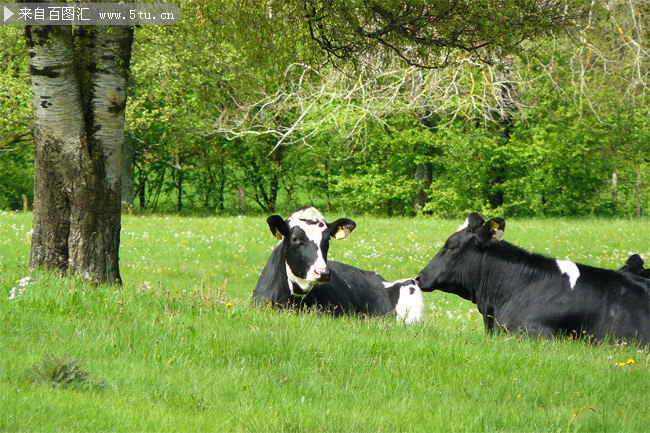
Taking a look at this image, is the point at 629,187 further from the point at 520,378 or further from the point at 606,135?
the point at 520,378

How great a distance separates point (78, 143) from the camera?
784cm

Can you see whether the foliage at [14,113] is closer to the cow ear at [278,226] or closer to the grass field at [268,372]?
the cow ear at [278,226]

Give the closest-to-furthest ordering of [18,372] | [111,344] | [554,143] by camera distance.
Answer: [18,372], [111,344], [554,143]

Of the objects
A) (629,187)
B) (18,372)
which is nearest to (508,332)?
(18,372)

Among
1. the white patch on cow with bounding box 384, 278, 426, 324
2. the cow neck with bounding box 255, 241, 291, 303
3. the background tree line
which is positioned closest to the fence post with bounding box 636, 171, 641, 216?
the background tree line

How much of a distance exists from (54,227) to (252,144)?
99.1 ft

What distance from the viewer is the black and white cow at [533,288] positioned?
23.9 feet

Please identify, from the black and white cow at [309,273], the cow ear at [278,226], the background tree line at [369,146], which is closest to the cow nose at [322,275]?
the black and white cow at [309,273]

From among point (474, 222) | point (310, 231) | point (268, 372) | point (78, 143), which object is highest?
point (78, 143)

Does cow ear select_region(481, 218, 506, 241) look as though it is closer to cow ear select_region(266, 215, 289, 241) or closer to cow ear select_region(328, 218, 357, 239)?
cow ear select_region(328, 218, 357, 239)

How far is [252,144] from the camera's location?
1487 inches

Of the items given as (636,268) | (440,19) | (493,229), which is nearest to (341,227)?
(493,229)

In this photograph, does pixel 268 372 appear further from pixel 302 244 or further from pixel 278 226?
pixel 278 226

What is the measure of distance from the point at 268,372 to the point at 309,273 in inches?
101
